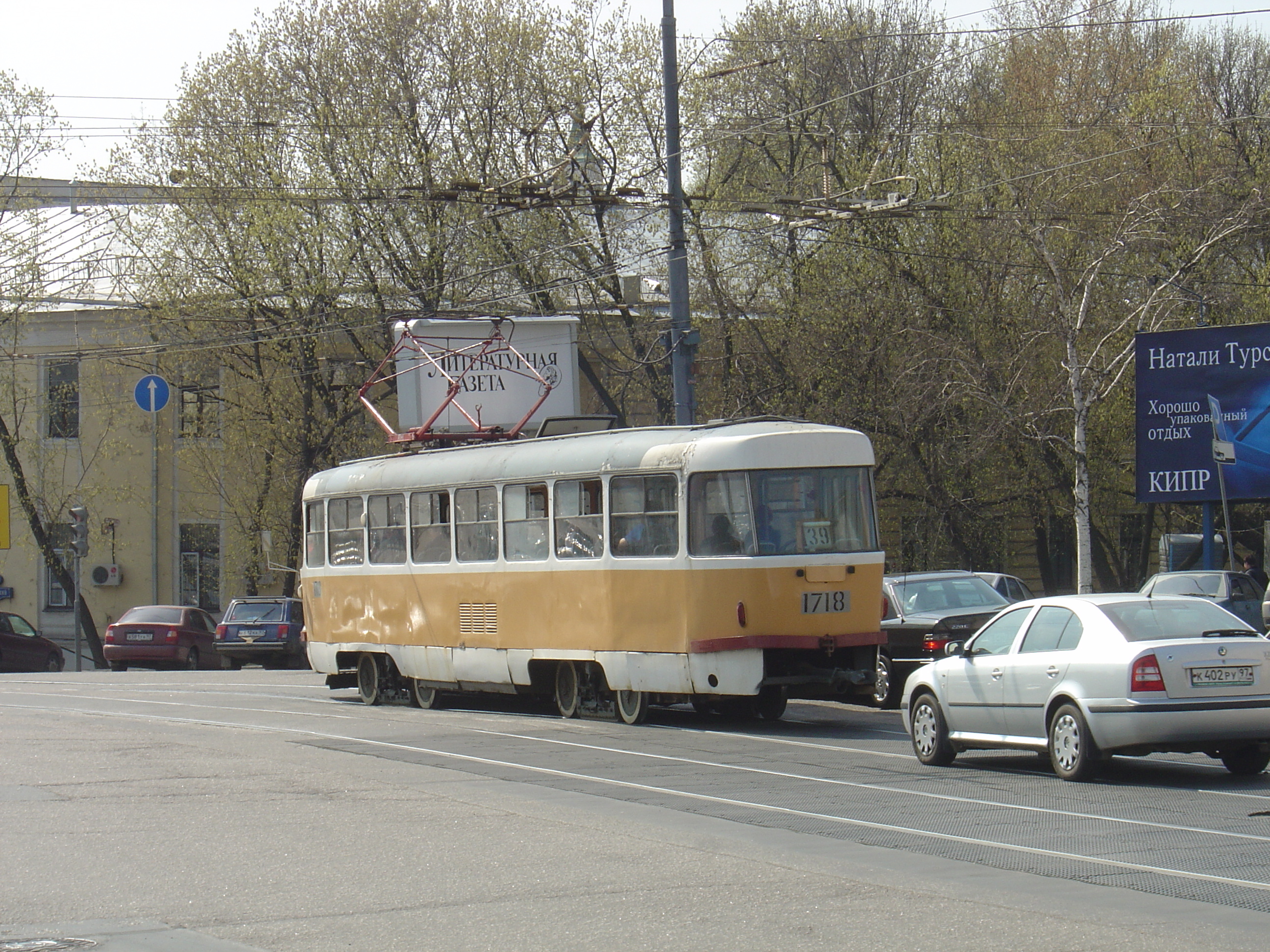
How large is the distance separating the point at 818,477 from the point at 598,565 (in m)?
2.55

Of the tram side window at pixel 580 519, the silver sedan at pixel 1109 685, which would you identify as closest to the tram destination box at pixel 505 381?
the tram side window at pixel 580 519

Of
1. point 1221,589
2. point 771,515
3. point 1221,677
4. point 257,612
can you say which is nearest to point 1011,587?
point 1221,589

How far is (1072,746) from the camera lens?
11516 mm

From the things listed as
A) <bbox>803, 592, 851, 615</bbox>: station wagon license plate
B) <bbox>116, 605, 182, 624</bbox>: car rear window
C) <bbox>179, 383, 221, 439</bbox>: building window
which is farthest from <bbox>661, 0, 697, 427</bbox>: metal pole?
<bbox>179, 383, 221, 439</bbox>: building window

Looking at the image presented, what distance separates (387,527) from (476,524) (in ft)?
7.71

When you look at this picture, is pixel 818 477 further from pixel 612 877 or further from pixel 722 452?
pixel 612 877

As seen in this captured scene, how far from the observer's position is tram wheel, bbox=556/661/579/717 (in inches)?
693

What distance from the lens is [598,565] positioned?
16.8 meters

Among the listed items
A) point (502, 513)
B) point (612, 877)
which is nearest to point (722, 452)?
point (502, 513)

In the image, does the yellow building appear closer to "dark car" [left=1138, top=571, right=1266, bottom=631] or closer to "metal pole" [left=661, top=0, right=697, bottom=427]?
"metal pole" [left=661, top=0, right=697, bottom=427]

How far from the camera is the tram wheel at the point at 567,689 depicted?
17.6 m

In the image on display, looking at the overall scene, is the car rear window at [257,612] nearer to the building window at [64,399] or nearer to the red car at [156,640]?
the red car at [156,640]

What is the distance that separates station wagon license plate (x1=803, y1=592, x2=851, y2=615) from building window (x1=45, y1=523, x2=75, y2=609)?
97.7 ft

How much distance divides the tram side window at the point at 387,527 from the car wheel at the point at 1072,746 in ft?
34.7
